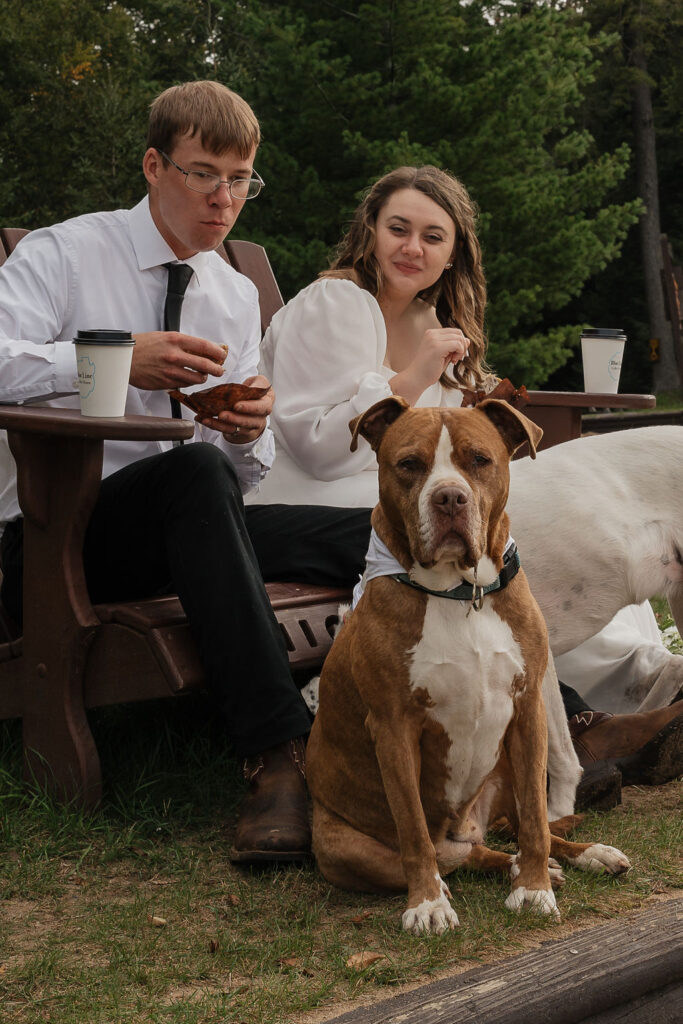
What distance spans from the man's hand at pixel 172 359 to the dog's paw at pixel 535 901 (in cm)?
127

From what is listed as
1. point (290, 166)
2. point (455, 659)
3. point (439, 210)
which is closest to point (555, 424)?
point (439, 210)

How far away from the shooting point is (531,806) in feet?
7.51

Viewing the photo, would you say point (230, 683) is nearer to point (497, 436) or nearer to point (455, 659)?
point (455, 659)

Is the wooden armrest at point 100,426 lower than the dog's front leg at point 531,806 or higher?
higher

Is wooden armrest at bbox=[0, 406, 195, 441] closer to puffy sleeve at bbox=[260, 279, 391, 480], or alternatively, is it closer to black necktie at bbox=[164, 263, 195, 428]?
black necktie at bbox=[164, 263, 195, 428]

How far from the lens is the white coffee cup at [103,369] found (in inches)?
95.7

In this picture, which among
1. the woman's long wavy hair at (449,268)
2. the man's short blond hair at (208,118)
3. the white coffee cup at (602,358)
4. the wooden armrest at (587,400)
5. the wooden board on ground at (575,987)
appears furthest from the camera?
the white coffee cup at (602,358)

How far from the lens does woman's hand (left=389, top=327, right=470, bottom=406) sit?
321 centimetres

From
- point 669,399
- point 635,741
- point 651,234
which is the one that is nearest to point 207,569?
point 635,741

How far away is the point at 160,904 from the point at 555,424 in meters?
2.15

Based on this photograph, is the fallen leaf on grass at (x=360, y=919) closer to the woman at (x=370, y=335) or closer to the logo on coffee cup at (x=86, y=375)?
the logo on coffee cup at (x=86, y=375)

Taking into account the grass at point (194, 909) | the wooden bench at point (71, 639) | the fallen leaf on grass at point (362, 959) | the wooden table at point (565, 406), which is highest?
the wooden table at point (565, 406)

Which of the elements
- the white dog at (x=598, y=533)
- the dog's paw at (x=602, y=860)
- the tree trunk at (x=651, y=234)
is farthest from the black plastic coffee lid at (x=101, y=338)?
the tree trunk at (x=651, y=234)

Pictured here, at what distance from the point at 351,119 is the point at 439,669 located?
476 inches
